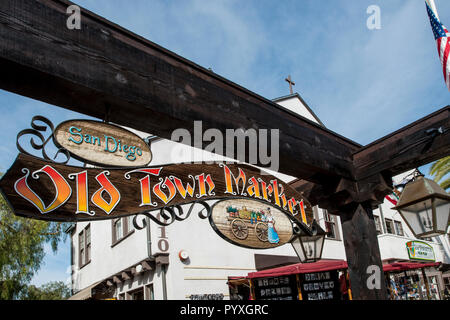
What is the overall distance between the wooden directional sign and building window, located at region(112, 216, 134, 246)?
878 centimetres

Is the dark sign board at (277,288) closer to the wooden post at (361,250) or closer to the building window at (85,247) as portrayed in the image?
the wooden post at (361,250)

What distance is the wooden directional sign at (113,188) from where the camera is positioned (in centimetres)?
219

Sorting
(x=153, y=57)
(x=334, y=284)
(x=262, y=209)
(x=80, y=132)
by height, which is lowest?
(x=334, y=284)

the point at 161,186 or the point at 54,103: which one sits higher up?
the point at 54,103

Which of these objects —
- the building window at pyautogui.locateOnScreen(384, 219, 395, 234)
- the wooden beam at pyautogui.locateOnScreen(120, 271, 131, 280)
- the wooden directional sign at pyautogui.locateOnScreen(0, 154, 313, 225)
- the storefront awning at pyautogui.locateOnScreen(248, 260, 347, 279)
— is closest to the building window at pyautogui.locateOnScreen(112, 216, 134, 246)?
the wooden beam at pyautogui.locateOnScreen(120, 271, 131, 280)

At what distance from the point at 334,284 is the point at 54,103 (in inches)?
347

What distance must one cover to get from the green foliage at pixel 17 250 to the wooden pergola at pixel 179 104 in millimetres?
10701

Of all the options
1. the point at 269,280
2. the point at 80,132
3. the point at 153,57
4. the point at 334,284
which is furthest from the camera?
the point at 269,280

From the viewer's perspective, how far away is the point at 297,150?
158 inches

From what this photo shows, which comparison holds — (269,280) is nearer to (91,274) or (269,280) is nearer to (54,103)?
(91,274)

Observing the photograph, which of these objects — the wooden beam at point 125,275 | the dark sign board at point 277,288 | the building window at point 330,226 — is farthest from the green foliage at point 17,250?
the building window at point 330,226

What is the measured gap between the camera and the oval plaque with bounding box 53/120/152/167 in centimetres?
241
